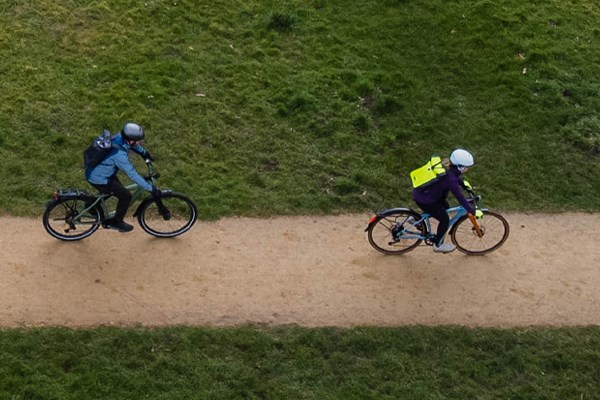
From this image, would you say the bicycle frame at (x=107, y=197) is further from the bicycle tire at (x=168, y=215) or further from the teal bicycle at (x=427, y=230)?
the teal bicycle at (x=427, y=230)

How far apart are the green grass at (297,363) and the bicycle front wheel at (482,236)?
54.5 inches

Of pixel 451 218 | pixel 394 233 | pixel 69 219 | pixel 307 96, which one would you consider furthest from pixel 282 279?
pixel 307 96

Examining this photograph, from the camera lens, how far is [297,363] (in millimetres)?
7691

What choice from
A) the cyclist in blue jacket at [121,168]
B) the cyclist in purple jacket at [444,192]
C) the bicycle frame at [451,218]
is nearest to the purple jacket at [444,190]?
the cyclist in purple jacket at [444,192]

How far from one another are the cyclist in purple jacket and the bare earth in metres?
0.71

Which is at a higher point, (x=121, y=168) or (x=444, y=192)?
(x=121, y=168)

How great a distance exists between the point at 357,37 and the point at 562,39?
12.9 ft

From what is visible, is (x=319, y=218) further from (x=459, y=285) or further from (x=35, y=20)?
(x=35, y=20)

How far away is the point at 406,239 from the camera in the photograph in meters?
9.15

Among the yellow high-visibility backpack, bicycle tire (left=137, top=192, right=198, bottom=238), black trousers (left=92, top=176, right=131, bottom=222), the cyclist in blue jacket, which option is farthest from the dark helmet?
the yellow high-visibility backpack

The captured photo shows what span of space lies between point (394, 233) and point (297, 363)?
2.26 metres

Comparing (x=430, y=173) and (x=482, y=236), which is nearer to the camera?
(x=430, y=173)

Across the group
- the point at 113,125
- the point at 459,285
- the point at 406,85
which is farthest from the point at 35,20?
the point at 459,285

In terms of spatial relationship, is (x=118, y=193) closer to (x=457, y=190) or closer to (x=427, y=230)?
(x=427, y=230)
